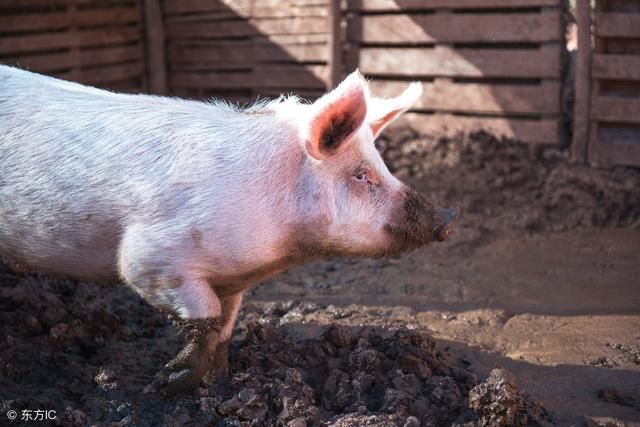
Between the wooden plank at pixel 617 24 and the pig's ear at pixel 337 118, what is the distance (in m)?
4.12

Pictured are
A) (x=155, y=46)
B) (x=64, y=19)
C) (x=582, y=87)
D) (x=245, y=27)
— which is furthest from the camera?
(x=155, y=46)

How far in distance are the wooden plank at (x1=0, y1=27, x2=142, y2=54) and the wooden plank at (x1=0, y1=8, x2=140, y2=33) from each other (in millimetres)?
78

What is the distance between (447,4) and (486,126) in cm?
120

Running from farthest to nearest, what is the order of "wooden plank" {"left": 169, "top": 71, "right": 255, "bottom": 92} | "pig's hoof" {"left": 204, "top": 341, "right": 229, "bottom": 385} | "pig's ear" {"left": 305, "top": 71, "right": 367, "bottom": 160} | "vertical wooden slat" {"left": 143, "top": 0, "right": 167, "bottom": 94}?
"vertical wooden slat" {"left": 143, "top": 0, "right": 167, "bottom": 94} → "wooden plank" {"left": 169, "top": 71, "right": 255, "bottom": 92} → "pig's hoof" {"left": 204, "top": 341, "right": 229, "bottom": 385} → "pig's ear" {"left": 305, "top": 71, "right": 367, "bottom": 160}

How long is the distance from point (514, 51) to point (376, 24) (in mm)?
1421

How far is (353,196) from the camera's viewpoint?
3.58 metres

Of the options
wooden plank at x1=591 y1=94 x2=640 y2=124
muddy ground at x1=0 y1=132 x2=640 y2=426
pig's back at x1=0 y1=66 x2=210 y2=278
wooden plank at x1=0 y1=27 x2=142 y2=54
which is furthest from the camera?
wooden plank at x1=0 y1=27 x2=142 y2=54

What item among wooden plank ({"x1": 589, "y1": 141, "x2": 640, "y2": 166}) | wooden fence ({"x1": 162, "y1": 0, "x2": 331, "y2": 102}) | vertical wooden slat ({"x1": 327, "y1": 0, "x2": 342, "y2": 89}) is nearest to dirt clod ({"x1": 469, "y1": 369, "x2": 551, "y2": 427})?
wooden plank ({"x1": 589, "y1": 141, "x2": 640, "y2": 166})

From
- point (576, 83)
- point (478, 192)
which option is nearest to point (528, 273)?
point (478, 192)

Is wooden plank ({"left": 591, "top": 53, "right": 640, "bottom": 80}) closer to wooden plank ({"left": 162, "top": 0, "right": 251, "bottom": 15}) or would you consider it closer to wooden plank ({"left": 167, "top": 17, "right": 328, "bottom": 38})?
wooden plank ({"left": 167, "top": 17, "right": 328, "bottom": 38})

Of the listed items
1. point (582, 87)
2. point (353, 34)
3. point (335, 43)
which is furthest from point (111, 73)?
point (582, 87)

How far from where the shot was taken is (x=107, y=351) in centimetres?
414

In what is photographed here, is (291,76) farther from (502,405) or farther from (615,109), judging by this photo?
(502,405)

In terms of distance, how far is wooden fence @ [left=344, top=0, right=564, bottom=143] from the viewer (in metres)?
7.42
